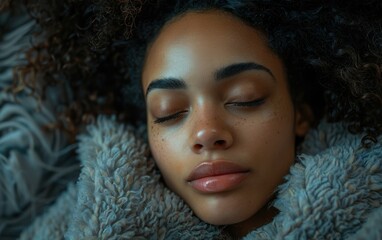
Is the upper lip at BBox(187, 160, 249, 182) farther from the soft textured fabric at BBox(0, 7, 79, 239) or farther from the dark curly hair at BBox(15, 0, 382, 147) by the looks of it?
the soft textured fabric at BBox(0, 7, 79, 239)

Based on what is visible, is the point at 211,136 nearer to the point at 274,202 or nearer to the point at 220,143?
the point at 220,143

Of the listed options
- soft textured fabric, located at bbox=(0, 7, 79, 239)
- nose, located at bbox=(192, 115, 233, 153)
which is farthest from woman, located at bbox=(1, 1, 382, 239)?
soft textured fabric, located at bbox=(0, 7, 79, 239)

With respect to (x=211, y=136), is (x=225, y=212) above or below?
below

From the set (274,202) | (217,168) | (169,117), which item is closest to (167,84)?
(169,117)

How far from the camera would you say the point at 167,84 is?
3.30ft

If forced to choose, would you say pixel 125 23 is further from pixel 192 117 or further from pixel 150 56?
pixel 192 117

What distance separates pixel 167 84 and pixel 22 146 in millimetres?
375

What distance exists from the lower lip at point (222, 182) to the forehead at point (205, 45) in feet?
0.59

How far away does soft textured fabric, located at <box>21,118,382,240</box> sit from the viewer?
36.1 inches

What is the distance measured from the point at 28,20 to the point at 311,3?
58cm

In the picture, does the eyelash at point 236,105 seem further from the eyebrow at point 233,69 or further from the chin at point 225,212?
the chin at point 225,212

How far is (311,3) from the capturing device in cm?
103

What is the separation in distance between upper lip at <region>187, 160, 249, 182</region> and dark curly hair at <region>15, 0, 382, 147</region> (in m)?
0.21

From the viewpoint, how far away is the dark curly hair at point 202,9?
3.35 ft
